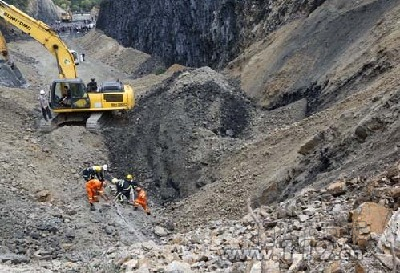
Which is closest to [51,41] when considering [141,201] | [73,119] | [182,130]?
[73,119]

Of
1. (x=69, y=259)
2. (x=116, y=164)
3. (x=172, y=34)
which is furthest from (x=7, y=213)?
(x=172, y=34)

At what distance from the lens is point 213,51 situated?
2886 centimetres

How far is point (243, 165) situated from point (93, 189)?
3.79 m

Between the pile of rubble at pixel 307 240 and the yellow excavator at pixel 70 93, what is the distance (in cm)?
850

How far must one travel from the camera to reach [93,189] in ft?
46.3

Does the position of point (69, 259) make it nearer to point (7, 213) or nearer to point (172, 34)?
point (7, 213)

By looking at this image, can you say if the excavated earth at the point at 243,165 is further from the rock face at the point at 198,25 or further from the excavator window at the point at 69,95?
the rock face at the point at 198,25

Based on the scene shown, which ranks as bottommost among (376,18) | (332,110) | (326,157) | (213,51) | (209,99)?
(326,157)

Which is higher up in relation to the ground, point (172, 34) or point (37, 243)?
point (172, 34)

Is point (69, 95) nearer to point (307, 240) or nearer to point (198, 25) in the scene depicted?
point (307, 240)

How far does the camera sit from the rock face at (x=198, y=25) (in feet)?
82.5

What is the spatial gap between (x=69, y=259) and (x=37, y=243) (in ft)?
4.18

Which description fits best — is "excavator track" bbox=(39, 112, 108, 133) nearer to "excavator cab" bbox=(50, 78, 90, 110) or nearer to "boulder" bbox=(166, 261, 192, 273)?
"excavator cab" bbox=(50, 78, 90, 110)

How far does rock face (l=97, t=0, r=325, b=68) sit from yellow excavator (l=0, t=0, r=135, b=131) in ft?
28.1
